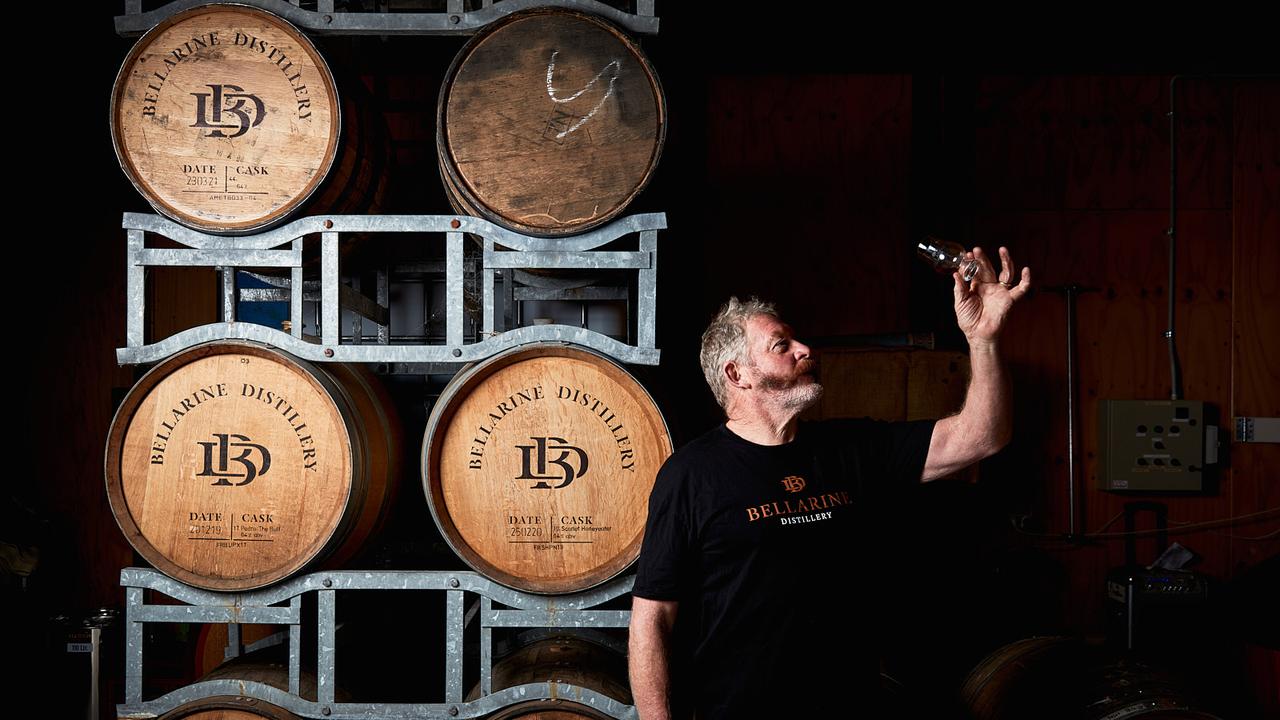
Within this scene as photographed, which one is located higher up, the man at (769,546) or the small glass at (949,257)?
the small glass at (949,257)

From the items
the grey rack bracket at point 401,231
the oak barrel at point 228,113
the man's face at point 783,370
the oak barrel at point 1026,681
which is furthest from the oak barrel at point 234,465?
the oak barrel at point 1026,681

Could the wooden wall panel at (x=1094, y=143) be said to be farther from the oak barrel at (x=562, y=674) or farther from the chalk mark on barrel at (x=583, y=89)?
the oak barrel at (x=562, y=674)

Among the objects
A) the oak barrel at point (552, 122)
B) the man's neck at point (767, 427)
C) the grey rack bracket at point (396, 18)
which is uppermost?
the grey rack bracket at point (396, 18)

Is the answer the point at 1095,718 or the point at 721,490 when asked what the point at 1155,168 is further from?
the point at 721,490

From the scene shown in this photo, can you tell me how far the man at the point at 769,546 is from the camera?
2.15 meters

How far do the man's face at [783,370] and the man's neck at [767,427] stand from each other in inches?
1.6

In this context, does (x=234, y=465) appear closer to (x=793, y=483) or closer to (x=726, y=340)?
(x=726, y=340)

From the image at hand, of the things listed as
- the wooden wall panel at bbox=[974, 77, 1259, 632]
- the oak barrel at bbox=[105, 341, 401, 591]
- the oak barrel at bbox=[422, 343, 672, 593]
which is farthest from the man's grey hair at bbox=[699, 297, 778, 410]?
the wooden wall panel at bbox=[974, 77, 1259, 632]

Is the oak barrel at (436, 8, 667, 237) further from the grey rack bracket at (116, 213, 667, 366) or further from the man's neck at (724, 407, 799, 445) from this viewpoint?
the man's neck at (724, 407, 799, 445)

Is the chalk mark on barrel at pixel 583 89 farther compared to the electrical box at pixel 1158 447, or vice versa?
the electrical box at pixel 1158 447

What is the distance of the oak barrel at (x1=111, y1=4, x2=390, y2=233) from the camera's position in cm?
252

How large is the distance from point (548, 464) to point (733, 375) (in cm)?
65

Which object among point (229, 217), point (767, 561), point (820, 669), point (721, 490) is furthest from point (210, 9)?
point (820, 669)

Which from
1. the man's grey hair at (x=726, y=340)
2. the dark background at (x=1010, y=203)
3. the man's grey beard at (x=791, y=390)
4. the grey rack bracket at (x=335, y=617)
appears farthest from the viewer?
the dark background at (x=1010, y=203)
